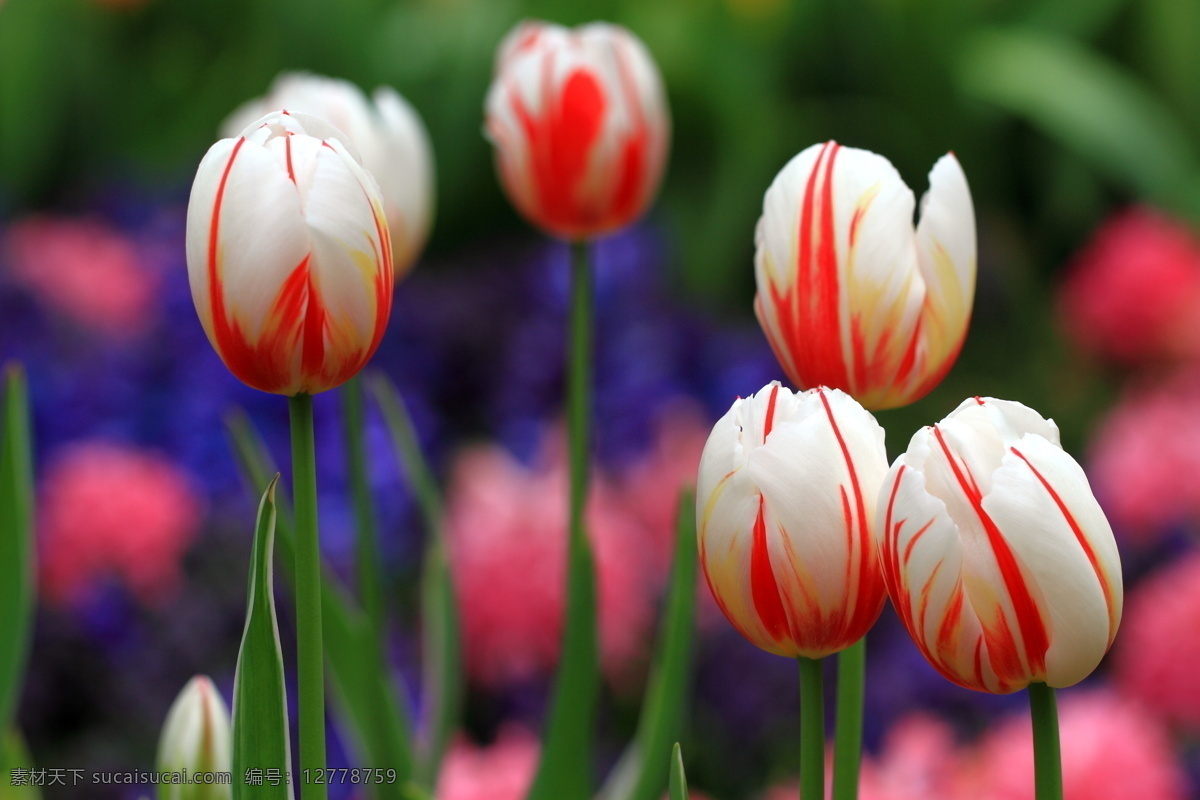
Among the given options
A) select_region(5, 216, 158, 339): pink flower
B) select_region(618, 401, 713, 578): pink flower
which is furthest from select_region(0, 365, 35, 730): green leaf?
select_region(5, 216, 158, 339): pink flower

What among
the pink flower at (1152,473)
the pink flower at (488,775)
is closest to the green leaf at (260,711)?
the pink flower at (488,775)

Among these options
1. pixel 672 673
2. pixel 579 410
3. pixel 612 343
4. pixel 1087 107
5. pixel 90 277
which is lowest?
pixel 672 673

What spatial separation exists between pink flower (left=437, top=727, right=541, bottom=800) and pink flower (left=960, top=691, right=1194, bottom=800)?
27cm

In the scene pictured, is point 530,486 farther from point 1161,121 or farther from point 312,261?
point 1161,121

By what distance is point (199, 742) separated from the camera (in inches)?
20.7

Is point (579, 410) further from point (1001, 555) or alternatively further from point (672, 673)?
point (1001, 555)

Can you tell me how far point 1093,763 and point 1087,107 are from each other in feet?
4.89

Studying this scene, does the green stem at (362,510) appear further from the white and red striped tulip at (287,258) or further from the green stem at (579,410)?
the white and red striped tulip at (287,258)

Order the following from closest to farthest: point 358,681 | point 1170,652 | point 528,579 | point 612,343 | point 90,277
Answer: point 358,681
point 1170,652
point 528,579
point 612,343
point 90,277

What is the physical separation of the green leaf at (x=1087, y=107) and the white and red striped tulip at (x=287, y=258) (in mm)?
1900

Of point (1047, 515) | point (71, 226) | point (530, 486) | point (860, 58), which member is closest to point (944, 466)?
point (1047, 515)

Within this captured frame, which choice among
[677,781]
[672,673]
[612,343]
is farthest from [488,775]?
[612,343]

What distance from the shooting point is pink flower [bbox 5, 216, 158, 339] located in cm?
173

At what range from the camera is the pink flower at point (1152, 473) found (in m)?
1.18
